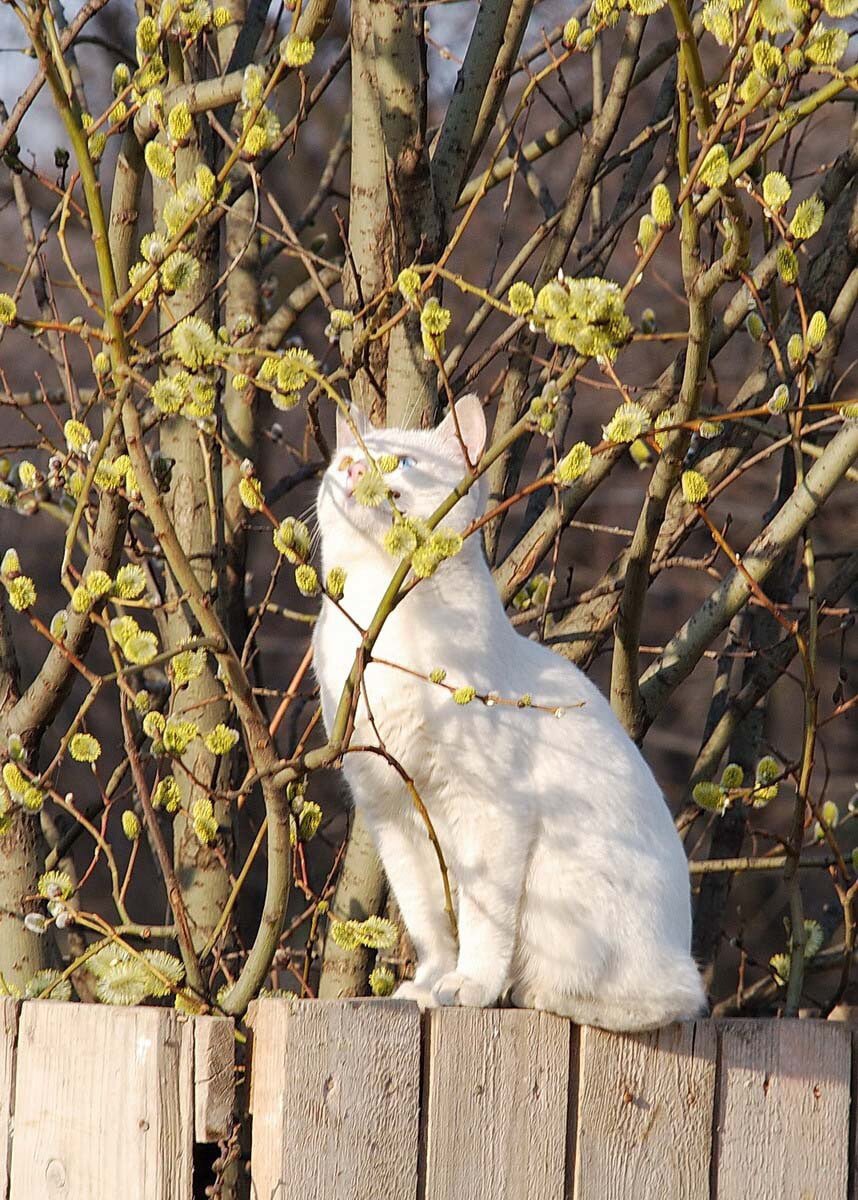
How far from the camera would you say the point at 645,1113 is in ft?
5.05

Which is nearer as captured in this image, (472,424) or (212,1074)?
(212,1074)

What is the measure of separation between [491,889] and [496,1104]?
0.30 metres

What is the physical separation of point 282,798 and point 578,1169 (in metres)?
0.52

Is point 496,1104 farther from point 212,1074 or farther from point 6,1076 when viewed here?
point 6,1076

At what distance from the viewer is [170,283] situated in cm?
138

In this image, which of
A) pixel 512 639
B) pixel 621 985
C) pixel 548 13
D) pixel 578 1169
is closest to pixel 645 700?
pixel 512 639

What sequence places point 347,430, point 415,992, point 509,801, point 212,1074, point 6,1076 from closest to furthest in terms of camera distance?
1. point 212,1074
2. point 6,1076
3. point 509,801
4. point 415,992
5. point 347,430

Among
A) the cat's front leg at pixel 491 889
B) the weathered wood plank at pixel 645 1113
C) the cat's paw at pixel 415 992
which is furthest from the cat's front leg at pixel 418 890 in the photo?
the weathered wood plank at pixel 645 1113

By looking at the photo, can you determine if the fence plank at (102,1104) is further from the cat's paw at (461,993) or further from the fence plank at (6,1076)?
the cat's paw at (461,993)

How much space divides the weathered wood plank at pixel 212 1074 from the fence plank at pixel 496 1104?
0.65 feet

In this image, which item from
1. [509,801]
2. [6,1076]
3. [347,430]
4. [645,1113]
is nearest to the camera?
[6,1076]

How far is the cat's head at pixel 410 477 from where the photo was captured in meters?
1.82

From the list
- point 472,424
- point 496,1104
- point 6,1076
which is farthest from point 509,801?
point 6,1076

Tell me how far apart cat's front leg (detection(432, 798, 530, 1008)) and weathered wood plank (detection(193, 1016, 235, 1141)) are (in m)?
0.43
